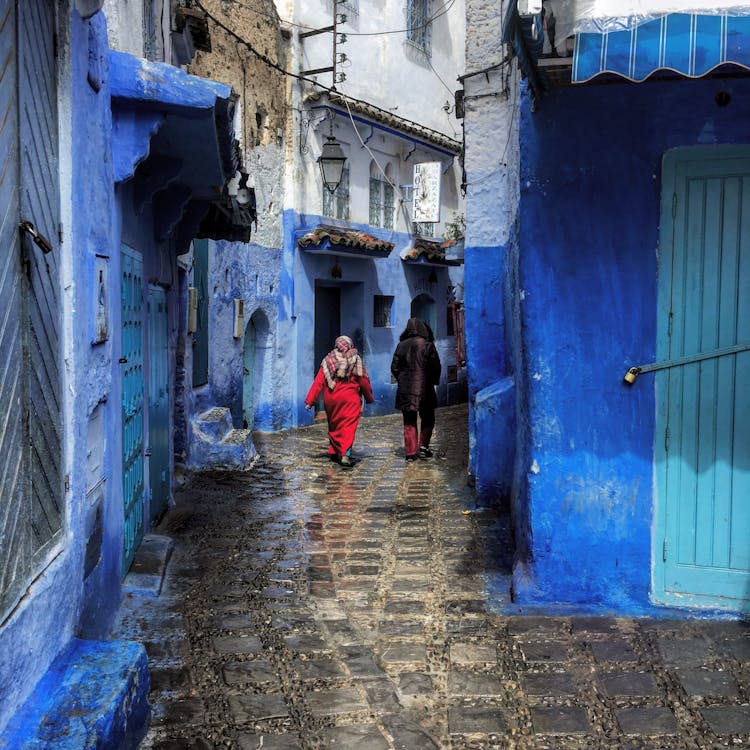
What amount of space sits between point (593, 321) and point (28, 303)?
3.16 m

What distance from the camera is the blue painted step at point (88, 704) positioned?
2805mm

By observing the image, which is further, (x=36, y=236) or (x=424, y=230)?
(x=424, y=230)

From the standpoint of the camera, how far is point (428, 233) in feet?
66.9

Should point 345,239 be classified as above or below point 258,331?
above

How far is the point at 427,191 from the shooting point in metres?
17.9

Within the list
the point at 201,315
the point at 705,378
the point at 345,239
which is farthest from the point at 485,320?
the point at 345,239

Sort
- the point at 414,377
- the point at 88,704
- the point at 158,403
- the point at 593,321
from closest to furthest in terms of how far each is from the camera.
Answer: the point at 88,704
the point at 593,321
the point at 158,403
the point at 414,377

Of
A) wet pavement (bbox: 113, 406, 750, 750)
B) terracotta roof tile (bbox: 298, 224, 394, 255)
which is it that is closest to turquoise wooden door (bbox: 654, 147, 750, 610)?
wet pavement (bbox: 113, 406, 750, 750)

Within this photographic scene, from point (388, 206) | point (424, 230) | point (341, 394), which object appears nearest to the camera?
point (341, 394)

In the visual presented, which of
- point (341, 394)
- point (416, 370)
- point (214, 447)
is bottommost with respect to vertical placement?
point (214, 447)

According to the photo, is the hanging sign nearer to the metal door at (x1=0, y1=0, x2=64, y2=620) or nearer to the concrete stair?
the concrete stair

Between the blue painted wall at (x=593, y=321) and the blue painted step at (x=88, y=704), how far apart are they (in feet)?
8.40

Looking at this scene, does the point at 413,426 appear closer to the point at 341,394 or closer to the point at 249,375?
the point at 341,394

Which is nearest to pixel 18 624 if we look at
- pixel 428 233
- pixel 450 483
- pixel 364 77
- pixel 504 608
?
pixel 504 608
